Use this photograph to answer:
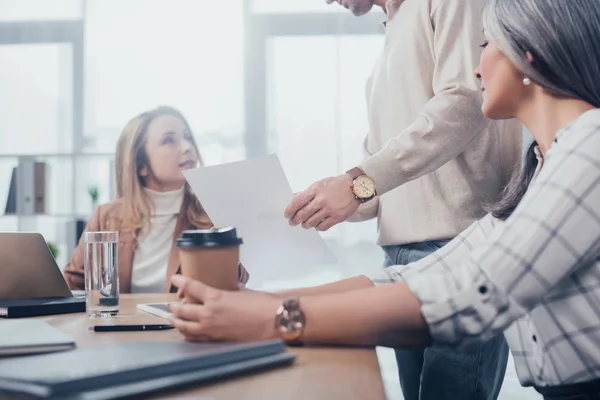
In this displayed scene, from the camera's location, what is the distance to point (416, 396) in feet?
5.59

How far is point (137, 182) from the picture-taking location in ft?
8.75

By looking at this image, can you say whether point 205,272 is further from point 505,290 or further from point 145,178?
point 145,178

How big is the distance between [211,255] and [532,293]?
1.23ft

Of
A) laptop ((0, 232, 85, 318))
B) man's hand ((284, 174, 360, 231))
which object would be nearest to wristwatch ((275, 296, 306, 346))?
man's hand ((284, 174, 360, 231))

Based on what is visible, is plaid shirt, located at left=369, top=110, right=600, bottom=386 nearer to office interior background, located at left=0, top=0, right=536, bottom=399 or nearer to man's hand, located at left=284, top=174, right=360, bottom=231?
man's hand, located at left=284, top=174, right=360, bottom=231

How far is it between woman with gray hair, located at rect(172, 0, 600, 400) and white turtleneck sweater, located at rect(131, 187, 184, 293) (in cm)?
169

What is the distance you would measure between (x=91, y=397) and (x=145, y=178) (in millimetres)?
2319

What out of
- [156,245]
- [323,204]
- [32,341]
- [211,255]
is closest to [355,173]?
[323,204]

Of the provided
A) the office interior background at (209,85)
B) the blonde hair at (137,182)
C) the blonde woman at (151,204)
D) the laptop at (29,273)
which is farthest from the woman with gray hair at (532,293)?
the office interior background at (209,85)

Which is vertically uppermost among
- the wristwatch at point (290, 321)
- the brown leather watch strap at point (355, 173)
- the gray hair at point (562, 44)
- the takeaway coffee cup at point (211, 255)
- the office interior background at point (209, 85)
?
the office interior background at point (209, 85)

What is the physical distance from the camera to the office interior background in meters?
4.35

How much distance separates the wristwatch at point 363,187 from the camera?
144 centimetres

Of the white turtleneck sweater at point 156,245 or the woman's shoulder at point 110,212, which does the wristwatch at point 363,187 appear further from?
the woman's shoulder at point 110,212

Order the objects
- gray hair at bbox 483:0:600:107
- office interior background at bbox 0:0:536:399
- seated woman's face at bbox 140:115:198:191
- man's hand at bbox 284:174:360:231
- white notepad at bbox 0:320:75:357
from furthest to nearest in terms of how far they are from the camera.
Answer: office interior background at bbox 0:0:536:399
seated woman's face at bbox 140:115:198:191
man's hand at bbox 284:174:360:231
gray hair at bbox 483:0:600:107
white notepad at bbox 0:320:75:357
